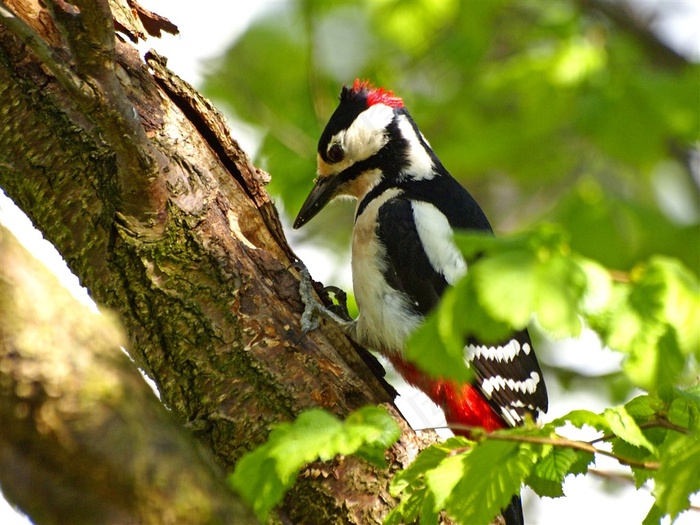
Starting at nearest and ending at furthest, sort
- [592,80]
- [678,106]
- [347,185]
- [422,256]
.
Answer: [422,256]
[347,185]
[678,106]
[592,80]

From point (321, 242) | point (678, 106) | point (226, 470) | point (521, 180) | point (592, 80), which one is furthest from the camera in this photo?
point (321, 242)

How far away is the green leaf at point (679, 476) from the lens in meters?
1.76

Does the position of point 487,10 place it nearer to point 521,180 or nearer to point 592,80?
point 592,80

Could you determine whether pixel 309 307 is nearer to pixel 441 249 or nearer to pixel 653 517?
pixel 441 249

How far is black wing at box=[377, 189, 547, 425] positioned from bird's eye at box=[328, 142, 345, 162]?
51cm

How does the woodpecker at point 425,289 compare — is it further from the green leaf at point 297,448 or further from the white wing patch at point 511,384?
the green leaf at point 297,448

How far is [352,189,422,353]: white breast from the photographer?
336 centimetres

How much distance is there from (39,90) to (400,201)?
151 centimetres

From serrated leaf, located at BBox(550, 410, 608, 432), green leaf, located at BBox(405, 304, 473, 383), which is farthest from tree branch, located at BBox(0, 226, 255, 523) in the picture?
serrated leaf, located at BBox(550, 410, 608, 432)

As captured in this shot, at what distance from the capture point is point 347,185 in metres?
4.07

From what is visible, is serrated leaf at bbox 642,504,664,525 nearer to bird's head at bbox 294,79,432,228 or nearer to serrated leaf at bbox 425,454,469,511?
serrated leaf at bbox 425,454,469,511

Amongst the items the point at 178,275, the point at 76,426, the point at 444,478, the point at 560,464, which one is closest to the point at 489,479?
the point at 444,478

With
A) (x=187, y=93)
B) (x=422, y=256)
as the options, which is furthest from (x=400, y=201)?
(x=187, y=93)

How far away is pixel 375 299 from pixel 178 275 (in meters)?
1.09
